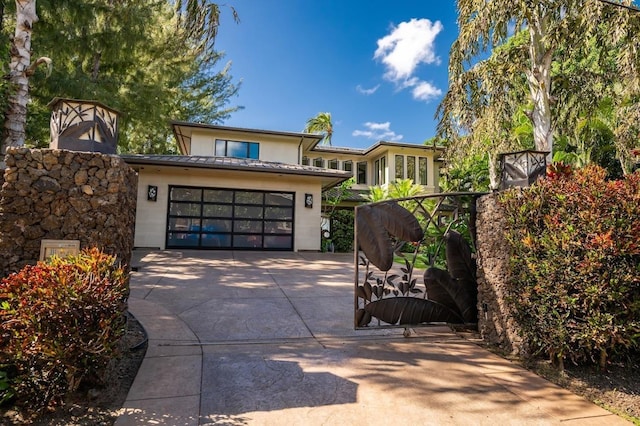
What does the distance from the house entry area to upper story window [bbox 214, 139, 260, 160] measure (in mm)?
2577

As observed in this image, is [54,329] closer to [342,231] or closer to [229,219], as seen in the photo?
[229,219]

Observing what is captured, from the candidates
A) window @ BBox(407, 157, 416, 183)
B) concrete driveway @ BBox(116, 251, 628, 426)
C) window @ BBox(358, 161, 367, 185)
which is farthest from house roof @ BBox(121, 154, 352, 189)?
window @ BBox(358, 161, 367, 185)

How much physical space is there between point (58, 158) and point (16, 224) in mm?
761

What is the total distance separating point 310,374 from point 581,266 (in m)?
2.75

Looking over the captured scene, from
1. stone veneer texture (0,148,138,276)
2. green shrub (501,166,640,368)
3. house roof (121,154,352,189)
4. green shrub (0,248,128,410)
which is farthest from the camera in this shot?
house roof (121,154,352,189)

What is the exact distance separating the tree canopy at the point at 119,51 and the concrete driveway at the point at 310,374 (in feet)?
24.8

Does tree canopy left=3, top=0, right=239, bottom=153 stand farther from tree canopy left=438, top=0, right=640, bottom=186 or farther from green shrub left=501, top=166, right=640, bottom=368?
green shrub left=501, top=166, right=640, bottom=368

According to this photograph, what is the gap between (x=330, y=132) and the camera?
2611 centimetres

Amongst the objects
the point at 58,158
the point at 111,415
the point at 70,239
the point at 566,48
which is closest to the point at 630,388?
the point at 111,415

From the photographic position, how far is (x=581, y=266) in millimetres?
3037

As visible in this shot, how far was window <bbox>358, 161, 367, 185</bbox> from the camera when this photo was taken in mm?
21755

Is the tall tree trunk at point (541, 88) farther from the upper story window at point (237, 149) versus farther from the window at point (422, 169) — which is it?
the upper story window at point (237, 149)

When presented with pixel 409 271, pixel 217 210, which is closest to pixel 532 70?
pixel 409 271

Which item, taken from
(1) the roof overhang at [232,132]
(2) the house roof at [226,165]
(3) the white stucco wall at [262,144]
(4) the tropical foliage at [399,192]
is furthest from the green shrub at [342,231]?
(1) the roof overhang at [232,132]
